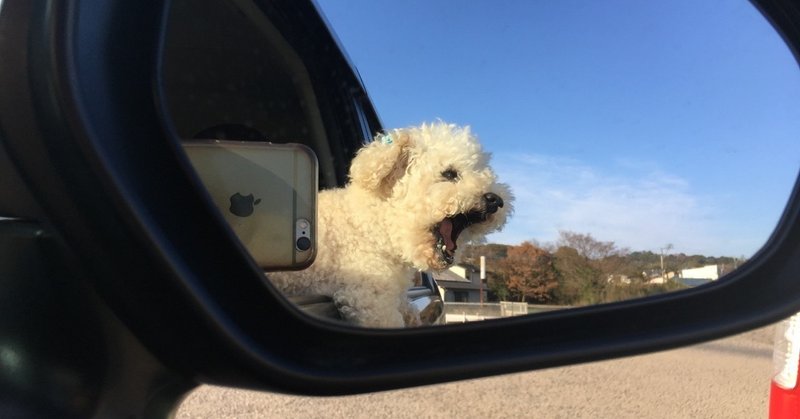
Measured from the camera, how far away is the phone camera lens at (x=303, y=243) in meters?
1.23

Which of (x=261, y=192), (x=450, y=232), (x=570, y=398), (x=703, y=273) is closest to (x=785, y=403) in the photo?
(x=703, y=273)

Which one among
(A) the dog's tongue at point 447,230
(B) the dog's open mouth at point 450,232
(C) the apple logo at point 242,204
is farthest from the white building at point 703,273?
(C) the apple logo at point 242,204

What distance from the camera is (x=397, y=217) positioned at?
2.11 metres

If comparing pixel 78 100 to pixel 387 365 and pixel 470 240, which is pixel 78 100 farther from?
pixel 470 240

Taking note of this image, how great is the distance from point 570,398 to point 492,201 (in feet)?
18.6

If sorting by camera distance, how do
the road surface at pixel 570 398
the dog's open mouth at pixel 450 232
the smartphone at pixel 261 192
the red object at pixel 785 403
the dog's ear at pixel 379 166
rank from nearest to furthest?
the smartphone at pixel 261 192
the dog's ear at pixel 379 166
the dog's open mouth at pixel 450 232
the red object at pixel 785 403
the road surface at pixel 570 398

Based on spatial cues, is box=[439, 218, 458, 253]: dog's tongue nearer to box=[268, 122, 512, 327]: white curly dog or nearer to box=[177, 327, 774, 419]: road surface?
box=[268, 122, 512, 327]: white curly dog

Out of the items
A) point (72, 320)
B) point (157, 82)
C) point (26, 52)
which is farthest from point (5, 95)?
point (72, 320)

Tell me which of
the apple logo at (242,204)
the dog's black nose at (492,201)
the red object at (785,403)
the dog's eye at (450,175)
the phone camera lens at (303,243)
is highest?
the dog's eye at (450,175)

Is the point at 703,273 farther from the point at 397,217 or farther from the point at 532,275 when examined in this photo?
the point at 397,217

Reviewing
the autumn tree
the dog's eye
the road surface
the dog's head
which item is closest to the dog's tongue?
the dog's head

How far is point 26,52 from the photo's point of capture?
109 centimetres

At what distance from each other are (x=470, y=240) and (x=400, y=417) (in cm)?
445

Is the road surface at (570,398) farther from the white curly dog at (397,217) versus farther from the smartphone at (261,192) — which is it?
the smartphone at (261,192)
